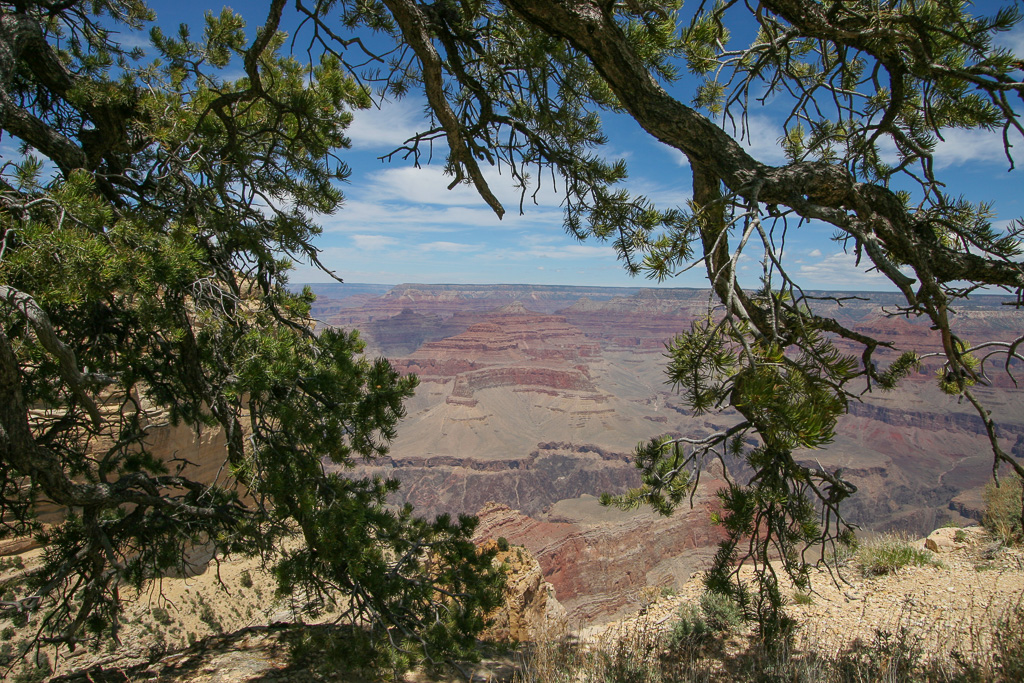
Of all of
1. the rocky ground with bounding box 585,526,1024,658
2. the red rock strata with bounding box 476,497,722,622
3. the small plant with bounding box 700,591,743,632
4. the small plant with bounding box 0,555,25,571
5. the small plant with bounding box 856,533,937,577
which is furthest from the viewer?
the red rock strata with bounding box 476,497,722,622

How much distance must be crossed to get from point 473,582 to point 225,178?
323cm

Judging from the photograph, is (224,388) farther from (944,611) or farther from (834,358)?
(944,611)

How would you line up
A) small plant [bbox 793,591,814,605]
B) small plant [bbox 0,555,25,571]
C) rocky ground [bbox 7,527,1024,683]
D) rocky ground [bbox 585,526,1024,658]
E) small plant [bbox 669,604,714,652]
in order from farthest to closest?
small plant [bbox 0,555,25,571] → small plant [bbox 793,591,814,605] → small plant [bbox 669,604,714,652] → rocky ground [bbox 585,526,1024,658] → rocky ground [bbox 7,527,1024,683]

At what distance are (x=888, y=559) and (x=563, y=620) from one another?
14.6ft

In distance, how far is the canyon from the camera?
25.9 metres

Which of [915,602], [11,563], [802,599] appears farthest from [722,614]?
[11,563]

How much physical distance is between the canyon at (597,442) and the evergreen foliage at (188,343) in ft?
8.35

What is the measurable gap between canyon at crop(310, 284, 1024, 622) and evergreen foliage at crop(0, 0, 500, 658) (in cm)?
254

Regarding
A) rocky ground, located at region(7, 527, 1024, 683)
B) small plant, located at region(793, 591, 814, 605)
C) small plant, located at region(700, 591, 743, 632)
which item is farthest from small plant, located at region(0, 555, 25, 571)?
small plant, located at region(793, 591, 814, 605)

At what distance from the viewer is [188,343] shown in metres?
2.97

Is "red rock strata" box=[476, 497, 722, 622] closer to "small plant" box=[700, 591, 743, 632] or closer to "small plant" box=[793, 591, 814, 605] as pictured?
"small plant" box=[793, 591, 814, 605]

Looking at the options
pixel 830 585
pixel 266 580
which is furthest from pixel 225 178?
pixel 266 580

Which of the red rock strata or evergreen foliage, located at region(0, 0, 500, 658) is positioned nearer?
evergreen foliage, located at region(0, 0, 500, 658)

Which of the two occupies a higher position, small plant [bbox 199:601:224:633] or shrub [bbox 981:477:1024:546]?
shrub [bbox 981:477:1024:546]
